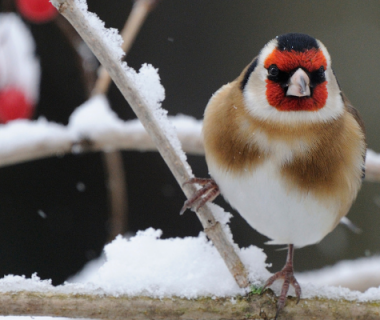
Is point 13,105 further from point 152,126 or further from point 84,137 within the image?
point 152,126

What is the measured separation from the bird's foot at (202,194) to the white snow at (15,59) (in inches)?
31.5

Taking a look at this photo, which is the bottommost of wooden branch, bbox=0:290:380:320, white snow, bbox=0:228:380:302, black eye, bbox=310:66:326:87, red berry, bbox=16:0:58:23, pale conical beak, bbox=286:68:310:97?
wooden branch, bbox=0:290:380:320

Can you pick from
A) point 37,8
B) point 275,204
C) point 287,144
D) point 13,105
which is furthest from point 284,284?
point 37,8

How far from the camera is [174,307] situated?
1015mm

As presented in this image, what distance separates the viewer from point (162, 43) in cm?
379

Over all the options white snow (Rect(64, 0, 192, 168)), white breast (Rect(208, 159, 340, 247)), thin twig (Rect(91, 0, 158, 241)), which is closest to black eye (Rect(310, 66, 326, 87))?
white breast (Rect(208, 159, 340, 247))

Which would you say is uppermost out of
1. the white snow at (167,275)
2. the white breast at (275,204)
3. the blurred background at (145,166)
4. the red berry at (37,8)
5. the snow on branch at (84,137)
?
the blurred background at (145,166)

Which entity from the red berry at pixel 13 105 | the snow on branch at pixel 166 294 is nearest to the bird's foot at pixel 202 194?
the snow on branch at pixel 166 294

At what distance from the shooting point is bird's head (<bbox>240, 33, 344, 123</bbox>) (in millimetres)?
1173

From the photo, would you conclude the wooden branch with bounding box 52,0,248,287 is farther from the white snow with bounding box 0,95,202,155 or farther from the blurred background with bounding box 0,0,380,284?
the blurred background with bounding box 0,0,380,284

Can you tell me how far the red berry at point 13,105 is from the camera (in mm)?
1738

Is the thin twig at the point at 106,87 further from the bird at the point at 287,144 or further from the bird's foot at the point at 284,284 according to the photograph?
the bird's foot at the point at 284,284

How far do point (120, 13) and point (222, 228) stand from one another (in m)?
2.87

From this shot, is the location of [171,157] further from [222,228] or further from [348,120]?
[348,120]
